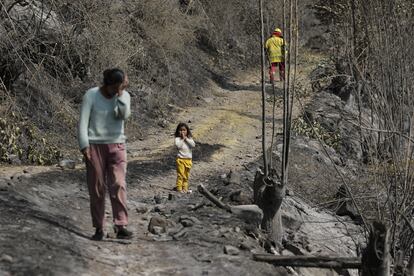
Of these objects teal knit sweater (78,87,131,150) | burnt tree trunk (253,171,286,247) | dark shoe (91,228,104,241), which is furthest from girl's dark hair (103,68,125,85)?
burnt tree trunk (253,171,286,247)

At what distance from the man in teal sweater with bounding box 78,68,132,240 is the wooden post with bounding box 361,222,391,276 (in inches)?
98.8

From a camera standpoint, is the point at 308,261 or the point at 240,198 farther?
the point at 240,198

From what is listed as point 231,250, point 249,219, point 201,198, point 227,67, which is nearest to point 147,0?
point 227,67

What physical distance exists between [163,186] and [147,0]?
34.8ft

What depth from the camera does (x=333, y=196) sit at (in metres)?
13.1

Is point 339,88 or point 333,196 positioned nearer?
point 333,196

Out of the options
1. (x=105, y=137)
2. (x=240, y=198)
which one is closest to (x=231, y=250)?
(x=105, y=137)

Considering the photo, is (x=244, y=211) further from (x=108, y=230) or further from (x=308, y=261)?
(x=108, y=230)

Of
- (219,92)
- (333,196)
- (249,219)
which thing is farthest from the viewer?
(219,92)

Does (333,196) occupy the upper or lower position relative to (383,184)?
lower

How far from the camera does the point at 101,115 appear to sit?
648 cm

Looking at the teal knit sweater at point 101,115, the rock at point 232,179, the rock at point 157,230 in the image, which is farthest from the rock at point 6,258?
the rock at point 232,179

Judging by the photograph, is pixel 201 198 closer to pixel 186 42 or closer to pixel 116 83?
pixel 116 83

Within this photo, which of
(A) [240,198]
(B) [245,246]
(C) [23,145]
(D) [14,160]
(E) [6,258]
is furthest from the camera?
(C) [23,145]
